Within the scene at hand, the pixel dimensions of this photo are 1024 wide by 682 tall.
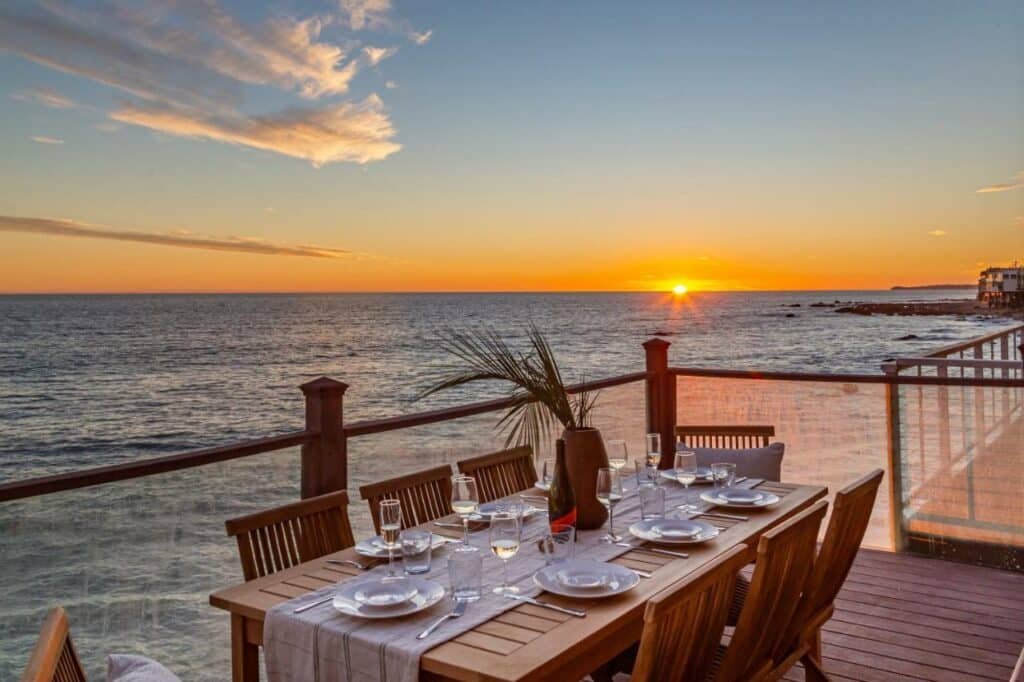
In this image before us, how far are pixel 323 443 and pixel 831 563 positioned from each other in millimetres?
1986

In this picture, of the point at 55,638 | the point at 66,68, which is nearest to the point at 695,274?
the point at 66,68

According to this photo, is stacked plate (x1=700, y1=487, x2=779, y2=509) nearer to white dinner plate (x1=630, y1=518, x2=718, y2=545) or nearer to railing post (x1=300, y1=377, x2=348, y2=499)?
white dinner plate (x1=630, y1=518, x2=718, y2=545)

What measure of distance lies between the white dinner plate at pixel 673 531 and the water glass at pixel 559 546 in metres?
0.31

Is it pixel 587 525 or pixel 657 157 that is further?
pixel 657 157

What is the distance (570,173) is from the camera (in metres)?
11.3

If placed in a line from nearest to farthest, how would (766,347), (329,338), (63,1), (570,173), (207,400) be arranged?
(63,1) → (570,173) → (207,400) → (766,347) → (329,338)

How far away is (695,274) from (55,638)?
1053 inches

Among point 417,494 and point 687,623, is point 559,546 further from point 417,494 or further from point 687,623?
point 417,494

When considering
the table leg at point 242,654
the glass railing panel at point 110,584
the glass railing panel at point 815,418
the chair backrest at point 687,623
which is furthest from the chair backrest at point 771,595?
the glass railing panel at point 815,418

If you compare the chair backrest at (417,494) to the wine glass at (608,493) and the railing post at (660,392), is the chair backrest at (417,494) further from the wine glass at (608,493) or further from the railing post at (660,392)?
the railing post at (660,392)

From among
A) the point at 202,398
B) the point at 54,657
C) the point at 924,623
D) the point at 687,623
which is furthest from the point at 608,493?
the point at 202,398

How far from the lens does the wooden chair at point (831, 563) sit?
2234 millimetres

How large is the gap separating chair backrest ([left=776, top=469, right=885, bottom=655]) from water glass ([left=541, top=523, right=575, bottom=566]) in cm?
72

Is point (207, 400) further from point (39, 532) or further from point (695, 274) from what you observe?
point (39, 532)
